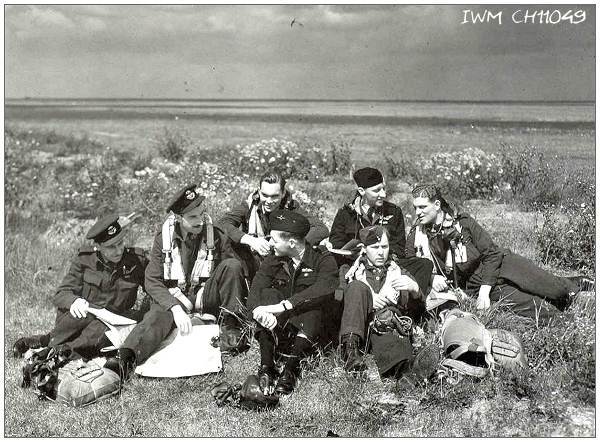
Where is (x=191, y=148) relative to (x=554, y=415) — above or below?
above

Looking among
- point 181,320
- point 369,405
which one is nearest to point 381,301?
point 369,405

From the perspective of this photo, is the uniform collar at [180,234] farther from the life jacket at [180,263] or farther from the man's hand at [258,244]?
the man's hand at [258,244]

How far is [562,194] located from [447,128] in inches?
397

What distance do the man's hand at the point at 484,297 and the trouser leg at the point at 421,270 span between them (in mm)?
475

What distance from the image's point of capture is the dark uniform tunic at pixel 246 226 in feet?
19.6

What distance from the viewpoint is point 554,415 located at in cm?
451

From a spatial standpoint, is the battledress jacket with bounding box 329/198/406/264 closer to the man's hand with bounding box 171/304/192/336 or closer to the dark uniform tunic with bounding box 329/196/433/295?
the dark uniform tunic with bounding box 329/196/433/295

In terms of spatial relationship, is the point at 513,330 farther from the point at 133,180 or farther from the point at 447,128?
the point at 447,128

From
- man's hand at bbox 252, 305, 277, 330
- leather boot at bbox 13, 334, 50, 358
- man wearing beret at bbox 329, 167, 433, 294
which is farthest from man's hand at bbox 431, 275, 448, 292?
leather boot at bbox 13, 334, 50, 358

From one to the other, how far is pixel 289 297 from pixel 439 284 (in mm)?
1387

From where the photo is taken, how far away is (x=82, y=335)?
5.56 metres

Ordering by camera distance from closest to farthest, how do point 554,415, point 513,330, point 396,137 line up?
point 554,415, point 513,330, point 396,137

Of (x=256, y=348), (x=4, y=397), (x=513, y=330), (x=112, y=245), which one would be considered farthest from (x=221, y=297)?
(x=513, y=330)

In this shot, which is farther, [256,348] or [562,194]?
[562,194]
